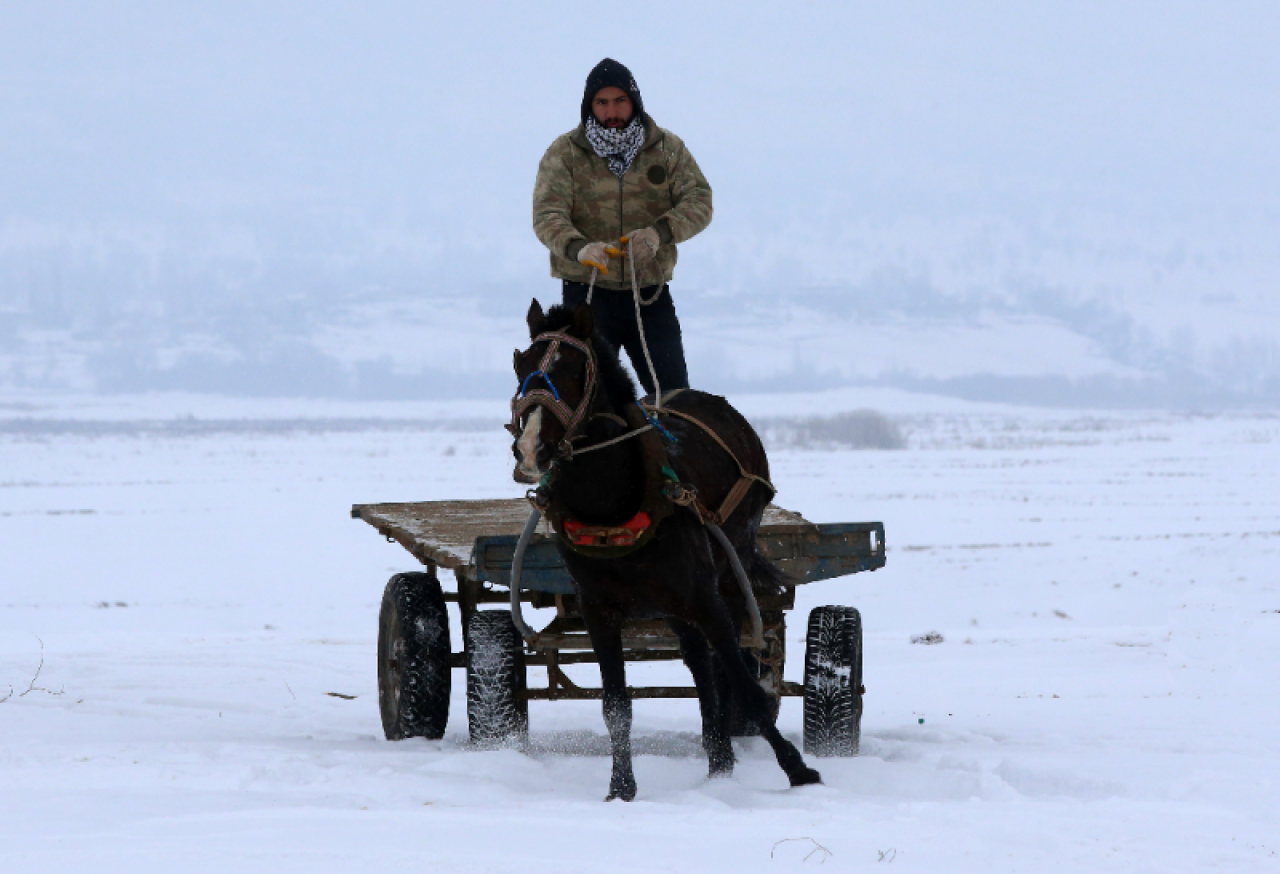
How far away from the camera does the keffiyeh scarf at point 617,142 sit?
6336 mm

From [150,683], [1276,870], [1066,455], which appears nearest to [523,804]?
[1276,870]

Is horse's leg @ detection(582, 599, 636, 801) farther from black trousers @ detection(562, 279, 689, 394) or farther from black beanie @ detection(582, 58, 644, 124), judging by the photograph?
black beanie @ detection(582, 58, 644, 124)

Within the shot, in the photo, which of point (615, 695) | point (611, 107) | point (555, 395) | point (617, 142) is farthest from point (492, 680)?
point (611, 107)

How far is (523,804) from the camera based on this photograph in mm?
4980

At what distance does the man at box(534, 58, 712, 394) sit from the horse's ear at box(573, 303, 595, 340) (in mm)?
1459

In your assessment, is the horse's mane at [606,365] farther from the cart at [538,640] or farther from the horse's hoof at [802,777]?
the horse's hoof at [802,777]

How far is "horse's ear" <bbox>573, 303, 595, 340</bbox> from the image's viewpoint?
471cm

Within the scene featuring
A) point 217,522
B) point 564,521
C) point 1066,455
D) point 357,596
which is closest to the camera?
point 564,521

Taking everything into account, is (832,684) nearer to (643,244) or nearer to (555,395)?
(643,244)

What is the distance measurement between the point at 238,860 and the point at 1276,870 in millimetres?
3064

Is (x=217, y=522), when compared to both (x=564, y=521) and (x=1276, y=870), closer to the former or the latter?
(x=564, y=521)

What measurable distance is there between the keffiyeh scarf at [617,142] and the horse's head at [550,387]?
6.08 feet

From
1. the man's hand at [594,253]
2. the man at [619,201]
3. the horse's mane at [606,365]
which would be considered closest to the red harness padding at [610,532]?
the horse's mane at [606,365]

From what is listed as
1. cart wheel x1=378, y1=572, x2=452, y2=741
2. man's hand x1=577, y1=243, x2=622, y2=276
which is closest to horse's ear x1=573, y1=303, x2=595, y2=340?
man's hand x1=577, y1=243, x2=622, y2=276
